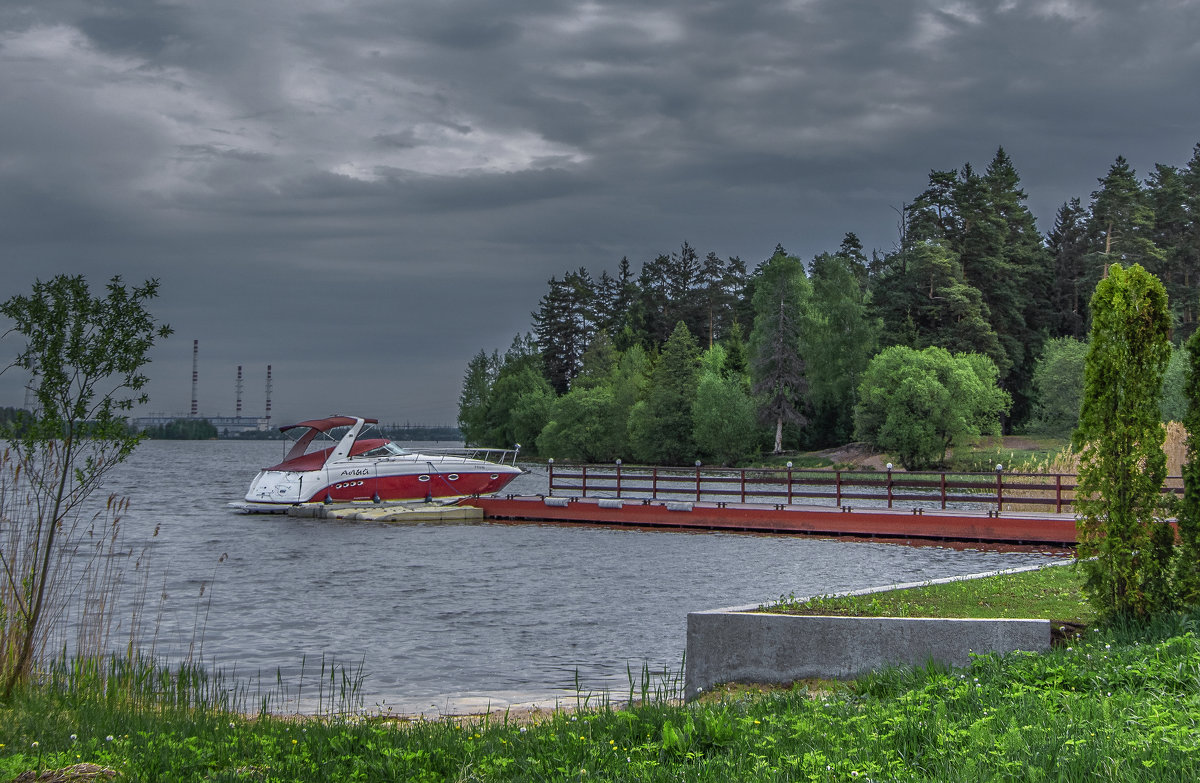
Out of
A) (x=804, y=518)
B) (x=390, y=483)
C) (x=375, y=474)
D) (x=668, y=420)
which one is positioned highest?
(x=668, y=420)

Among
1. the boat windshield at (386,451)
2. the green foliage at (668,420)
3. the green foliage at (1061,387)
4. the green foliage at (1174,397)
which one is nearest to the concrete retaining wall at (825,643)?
the boat windshield at (386,451)

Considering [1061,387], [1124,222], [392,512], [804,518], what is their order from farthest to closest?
[1124,222] < [1061,387] < [392,512] < [804,518]

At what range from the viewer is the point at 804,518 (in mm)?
28781

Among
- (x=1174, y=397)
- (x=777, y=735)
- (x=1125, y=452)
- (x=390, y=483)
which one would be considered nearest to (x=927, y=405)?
(x=1174, y=397)

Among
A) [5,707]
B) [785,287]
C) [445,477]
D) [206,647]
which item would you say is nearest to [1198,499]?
[5,707]

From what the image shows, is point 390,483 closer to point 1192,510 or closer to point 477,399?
point 1192,510

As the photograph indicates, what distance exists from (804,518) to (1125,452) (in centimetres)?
2041

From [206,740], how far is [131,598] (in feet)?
47.5

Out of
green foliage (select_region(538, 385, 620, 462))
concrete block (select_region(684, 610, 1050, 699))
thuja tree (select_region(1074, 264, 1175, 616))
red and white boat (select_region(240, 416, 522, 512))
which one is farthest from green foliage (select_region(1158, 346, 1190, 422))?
green foliage (select_region(538, 385, 620, 462))

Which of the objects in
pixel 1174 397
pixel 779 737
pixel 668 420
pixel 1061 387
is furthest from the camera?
pixel 668 420

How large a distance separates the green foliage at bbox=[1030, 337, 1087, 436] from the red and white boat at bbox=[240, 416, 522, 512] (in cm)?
3802

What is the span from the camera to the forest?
60.6m

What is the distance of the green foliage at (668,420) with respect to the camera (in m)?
79.1

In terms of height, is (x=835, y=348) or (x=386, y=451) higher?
(x=835, y=348)
